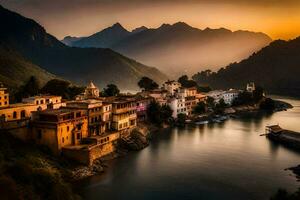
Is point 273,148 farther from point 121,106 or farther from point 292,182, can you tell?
point 121,106

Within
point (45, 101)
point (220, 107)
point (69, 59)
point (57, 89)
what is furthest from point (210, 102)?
point (69, 59)

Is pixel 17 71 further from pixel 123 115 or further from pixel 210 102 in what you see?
pixel 123 115

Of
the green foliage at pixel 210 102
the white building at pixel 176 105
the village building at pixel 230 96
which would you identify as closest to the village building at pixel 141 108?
the white building at pixel 176 105

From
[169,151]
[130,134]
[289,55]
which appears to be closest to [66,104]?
[130,134]

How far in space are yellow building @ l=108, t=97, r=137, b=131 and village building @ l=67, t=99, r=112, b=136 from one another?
26.1 inches

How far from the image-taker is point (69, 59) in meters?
164

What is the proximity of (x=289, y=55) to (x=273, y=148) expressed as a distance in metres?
117

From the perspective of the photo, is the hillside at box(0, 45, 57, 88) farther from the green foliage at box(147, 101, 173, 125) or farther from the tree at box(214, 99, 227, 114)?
the tree at box(214, 99, 227, 114)

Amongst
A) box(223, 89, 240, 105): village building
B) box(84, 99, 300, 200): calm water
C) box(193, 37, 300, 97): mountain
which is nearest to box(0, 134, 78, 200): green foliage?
box(84, 99, 300, 200): calm water

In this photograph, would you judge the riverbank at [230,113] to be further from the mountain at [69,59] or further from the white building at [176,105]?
the mountain at [69,59]

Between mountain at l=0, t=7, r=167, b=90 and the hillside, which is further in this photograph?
mountain at l=0, t=7, r=167, b=90

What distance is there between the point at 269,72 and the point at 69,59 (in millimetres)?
84703

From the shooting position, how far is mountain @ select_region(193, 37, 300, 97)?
116438 mm

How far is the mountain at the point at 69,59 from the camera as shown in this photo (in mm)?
138750
